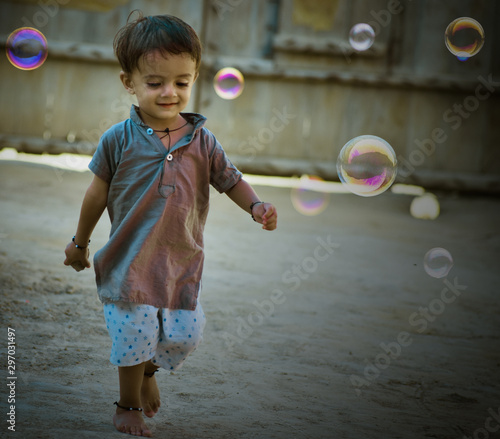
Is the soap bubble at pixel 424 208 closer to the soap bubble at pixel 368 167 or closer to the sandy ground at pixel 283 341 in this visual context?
the sandy ground at pixel 283 341

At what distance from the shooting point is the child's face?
1899mm

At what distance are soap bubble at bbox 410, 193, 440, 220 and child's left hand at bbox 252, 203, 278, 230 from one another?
5053 millimetres

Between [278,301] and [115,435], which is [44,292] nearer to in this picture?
[278,301]

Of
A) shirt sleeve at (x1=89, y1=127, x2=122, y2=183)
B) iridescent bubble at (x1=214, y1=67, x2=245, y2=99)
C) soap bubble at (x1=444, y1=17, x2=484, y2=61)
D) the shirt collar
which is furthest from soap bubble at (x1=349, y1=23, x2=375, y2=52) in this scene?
shirt sleeve at (x1=89, y1=127, x2=122, y2=183)

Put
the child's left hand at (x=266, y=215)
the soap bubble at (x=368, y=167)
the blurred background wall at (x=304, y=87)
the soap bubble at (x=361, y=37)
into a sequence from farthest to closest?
the blurred background wall at (x=304, y=87)
the soap bubble at (x=361, y=37)
the soap bubble at (x=368, y=167)
the child's left hand at (x=266, y=215)

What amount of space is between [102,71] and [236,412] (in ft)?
20.5

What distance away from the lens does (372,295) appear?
3848mm

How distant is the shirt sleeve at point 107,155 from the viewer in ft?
6.42

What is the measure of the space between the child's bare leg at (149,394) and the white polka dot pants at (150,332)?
6cm

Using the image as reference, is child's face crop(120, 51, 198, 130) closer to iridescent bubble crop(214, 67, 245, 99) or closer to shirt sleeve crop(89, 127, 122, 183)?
shirt sleeve crop(89, 127, 122, 183)

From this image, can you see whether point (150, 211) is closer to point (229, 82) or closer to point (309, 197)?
point (229, 82)

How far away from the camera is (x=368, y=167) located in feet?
10.9

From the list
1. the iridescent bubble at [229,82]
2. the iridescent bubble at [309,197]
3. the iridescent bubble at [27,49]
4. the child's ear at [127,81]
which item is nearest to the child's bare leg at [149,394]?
the child's ear at [127,81]

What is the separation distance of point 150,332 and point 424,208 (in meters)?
5.54
